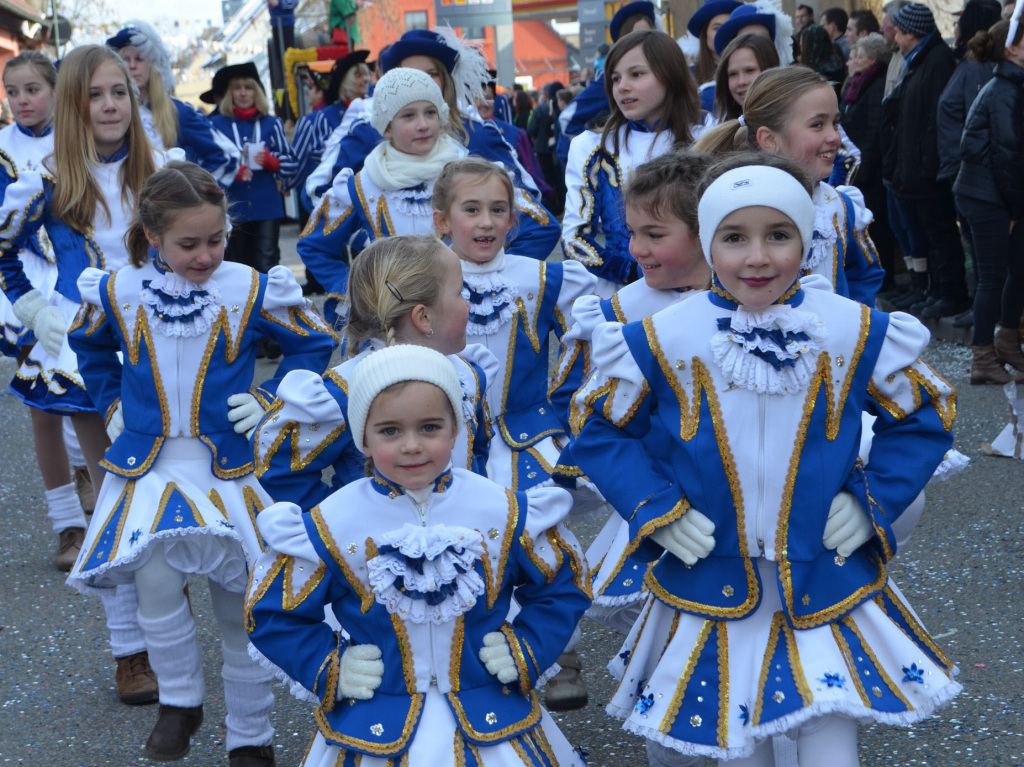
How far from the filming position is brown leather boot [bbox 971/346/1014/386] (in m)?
7.59

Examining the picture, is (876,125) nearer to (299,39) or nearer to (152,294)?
(152,294)

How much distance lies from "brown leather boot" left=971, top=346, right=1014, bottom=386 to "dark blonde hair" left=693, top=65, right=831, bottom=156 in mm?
4205

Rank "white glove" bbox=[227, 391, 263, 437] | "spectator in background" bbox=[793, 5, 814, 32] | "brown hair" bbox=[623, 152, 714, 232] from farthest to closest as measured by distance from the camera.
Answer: "spectator in background" bbox=[793, 5, 814, 32] → "white glove" bbox=[227, 391, 263, 437] → "brown hair" bbox=[623, 152, 714, 232]

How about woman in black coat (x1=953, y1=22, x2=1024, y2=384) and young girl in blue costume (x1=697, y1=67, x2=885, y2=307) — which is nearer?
young girl in blue costume (x1=697, y1=67, x2=885, y2=307)

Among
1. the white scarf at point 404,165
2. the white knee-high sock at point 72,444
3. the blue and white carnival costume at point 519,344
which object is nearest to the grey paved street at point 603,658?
the white knee-high sock at point 72,444

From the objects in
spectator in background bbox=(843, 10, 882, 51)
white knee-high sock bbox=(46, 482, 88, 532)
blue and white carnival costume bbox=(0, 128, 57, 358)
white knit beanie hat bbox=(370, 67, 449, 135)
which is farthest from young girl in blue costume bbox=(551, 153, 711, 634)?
spectator in background bbox=(843, 10, 882, 51)

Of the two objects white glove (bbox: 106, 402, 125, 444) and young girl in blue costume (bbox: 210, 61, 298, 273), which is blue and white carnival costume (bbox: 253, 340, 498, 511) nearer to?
white glove (bbox: 106, 402, 125, 444)

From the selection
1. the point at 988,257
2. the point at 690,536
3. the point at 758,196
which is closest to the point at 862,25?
the point at 988,257

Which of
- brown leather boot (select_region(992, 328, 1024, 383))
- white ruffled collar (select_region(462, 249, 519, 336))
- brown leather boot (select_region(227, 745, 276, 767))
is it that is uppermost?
white ruffled collar (select_region(462, 249, 519, 336))

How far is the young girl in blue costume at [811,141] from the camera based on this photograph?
376 cm

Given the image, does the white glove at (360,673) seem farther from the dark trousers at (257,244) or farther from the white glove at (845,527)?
the dark trousers at (257,244)

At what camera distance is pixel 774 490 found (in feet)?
8.71

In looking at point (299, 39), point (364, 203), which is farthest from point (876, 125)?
point (299, 39)

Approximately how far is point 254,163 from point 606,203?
5817 mm
